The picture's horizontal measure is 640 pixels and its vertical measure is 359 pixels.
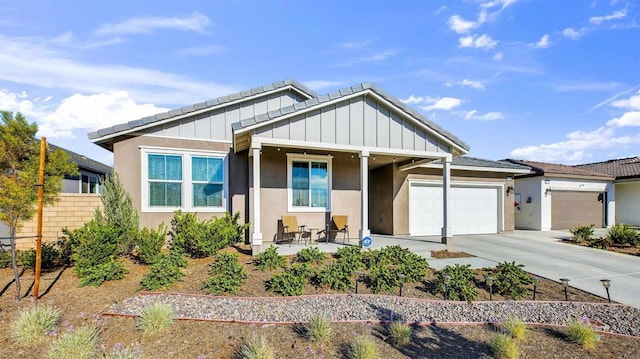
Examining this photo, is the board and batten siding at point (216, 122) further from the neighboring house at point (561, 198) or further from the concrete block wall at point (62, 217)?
the neighboring house at point (561, 198)

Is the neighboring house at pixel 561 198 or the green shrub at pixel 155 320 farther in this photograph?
the neighboring house at pixel 561 198

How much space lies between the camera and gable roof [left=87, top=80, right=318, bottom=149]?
25.9 feet

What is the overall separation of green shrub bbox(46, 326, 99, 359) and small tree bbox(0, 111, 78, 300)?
2370 millimetres

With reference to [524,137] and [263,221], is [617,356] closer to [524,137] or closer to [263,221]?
[263,221]

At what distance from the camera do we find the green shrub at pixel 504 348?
11.2ft

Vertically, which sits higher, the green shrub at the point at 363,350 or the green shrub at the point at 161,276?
the green shrub at the point at 161,276

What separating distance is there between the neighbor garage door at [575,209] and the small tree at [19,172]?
715 inches

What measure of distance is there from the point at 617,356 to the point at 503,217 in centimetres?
1038

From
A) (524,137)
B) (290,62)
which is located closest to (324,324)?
(290,62)

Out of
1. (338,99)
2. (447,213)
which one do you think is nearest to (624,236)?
(447,213)

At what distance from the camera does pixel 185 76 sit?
10773 mm

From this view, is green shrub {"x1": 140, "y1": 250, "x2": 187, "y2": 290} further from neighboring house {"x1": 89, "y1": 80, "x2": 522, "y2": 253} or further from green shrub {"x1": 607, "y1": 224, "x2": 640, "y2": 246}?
green shrub {"x1": 607, "y1": 224, "x2": 640, "y2": 246}

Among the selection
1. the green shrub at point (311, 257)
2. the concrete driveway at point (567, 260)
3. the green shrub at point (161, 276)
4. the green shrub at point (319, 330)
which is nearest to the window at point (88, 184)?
the green shrub at point (161, 276)

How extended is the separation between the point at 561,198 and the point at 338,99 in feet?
44.3
